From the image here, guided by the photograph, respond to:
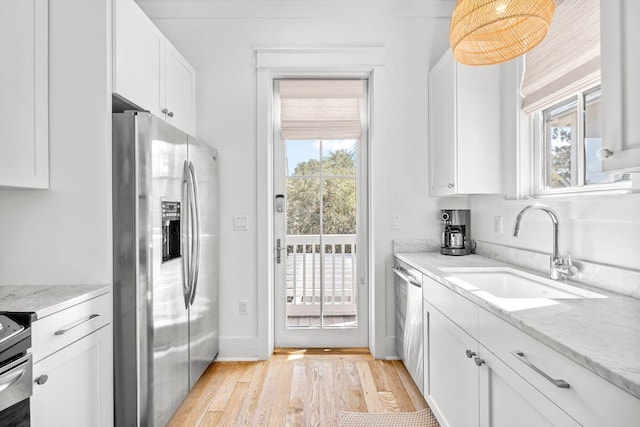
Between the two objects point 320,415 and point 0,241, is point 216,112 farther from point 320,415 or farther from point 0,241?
point 320,415

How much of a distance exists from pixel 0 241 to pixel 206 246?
112 cm

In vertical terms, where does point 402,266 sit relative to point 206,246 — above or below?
below

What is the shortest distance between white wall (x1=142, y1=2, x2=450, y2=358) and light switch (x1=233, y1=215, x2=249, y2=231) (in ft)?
0.13

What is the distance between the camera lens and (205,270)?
256 cm

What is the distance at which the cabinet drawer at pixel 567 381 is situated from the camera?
2.49ft

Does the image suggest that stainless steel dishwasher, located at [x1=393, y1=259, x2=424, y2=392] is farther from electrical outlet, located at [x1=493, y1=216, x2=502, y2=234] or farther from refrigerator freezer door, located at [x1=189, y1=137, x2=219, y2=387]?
refrigerator freezer door, located at [x1=189, y1=137, x2=219, y2=387]

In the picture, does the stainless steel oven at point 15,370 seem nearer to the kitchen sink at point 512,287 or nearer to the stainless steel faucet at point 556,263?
the kitchen sink at point 512,287

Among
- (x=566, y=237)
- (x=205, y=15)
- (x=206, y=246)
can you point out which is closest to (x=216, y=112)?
(x=205, y=15)

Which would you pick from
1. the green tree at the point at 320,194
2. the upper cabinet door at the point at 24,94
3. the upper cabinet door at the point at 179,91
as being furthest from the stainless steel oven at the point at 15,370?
the green tree at the point at 320,194

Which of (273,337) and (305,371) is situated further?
(273,337)

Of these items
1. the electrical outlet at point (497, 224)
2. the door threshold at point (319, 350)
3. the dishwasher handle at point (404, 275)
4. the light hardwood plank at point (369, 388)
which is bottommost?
the light hardwood plank at point (369, 388)

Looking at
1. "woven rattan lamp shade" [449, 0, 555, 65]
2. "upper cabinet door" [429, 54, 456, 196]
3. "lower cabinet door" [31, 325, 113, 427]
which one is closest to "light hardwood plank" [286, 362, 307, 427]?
"lower cabinet door" [31, 325, 113, 427]

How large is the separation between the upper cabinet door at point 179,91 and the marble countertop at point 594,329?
2092mm

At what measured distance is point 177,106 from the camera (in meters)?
2.53
